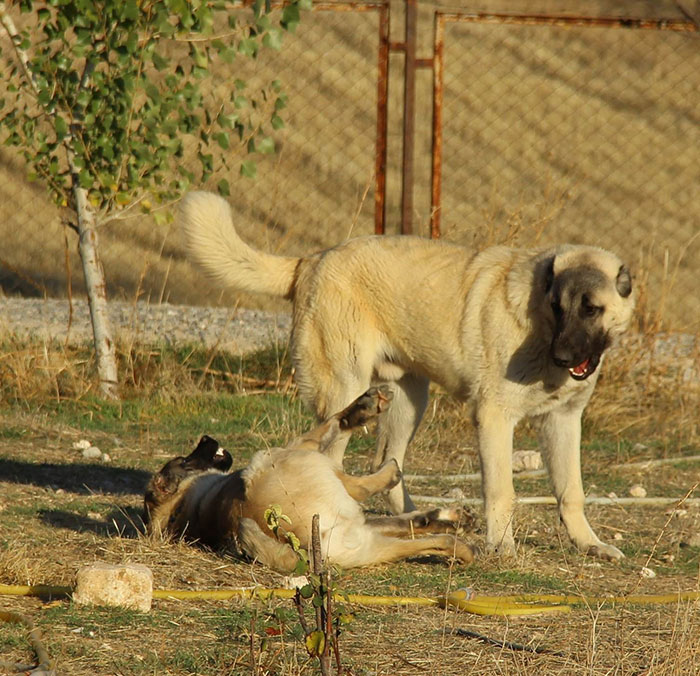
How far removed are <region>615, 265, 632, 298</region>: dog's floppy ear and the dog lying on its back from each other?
1.16 m

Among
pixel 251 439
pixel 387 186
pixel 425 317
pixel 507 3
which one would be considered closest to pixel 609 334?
pixel 425 317

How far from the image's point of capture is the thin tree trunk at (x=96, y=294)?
24.5 ft

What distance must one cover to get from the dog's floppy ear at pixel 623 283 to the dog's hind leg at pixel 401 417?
1122 mm

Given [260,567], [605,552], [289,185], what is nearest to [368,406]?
[260,567]

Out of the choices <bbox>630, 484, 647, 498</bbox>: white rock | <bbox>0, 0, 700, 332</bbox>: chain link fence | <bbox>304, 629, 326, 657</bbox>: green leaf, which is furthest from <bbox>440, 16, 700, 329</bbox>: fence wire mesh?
<bbox>304, 629, 326, 657</bbox>: green leaf

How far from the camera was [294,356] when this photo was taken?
5.48 meters

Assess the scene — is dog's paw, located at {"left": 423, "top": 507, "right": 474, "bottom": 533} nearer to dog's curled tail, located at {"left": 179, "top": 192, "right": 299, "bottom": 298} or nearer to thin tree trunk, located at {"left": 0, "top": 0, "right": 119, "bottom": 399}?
dog's curled tail, located at {"left": 179, "top": 192, "right": 299, "bottom": 298}

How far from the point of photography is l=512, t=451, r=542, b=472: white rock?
6.69 metres

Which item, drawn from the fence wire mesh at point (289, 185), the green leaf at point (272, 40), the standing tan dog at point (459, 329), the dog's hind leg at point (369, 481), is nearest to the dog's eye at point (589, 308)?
the standing tan dog at point (459, 329)

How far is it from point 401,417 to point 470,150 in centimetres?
576

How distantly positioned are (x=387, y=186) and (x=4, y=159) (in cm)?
360

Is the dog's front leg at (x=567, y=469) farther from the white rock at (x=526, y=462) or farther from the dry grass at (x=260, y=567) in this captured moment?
the white rock at (x=526, y=462)

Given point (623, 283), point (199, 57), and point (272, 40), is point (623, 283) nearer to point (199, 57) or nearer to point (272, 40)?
point (272, 40)

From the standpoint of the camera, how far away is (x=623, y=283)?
504 cm
